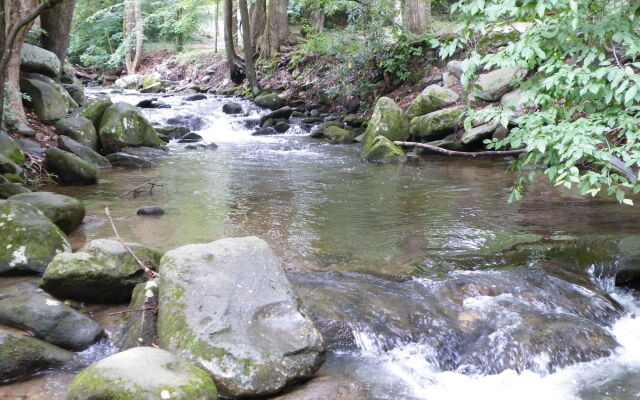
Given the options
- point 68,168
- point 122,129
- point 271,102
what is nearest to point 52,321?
point 68,168

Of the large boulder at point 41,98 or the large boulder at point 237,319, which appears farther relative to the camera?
the large boulder at point 41,98

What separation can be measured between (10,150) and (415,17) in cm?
1166

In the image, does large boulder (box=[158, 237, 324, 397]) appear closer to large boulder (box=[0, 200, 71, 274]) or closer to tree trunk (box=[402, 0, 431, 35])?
large boulder (box=[0, 200, 71, 274])

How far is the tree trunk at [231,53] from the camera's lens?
20.1 meters

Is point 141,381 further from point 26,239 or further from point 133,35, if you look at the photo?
point 133,35

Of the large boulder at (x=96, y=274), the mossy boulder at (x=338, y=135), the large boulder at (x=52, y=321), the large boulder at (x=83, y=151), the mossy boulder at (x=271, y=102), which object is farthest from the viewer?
the mossy boulder at (x=271, y=102)

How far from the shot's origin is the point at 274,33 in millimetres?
22203

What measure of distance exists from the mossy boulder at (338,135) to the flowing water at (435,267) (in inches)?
174

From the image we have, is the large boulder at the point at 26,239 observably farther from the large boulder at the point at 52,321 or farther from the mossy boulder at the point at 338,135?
the mossy boulder at the point at 338,135

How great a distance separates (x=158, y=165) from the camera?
37.0 feet

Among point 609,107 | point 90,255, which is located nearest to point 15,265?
point 90,255

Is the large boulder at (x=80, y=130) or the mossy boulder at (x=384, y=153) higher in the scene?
the large boulder at (x=80, y=130)

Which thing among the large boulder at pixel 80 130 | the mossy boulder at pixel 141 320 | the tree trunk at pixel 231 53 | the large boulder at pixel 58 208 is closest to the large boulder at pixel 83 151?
the large boulder at pixel 80 130

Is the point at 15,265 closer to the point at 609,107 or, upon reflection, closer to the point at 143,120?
the point at 609,107
